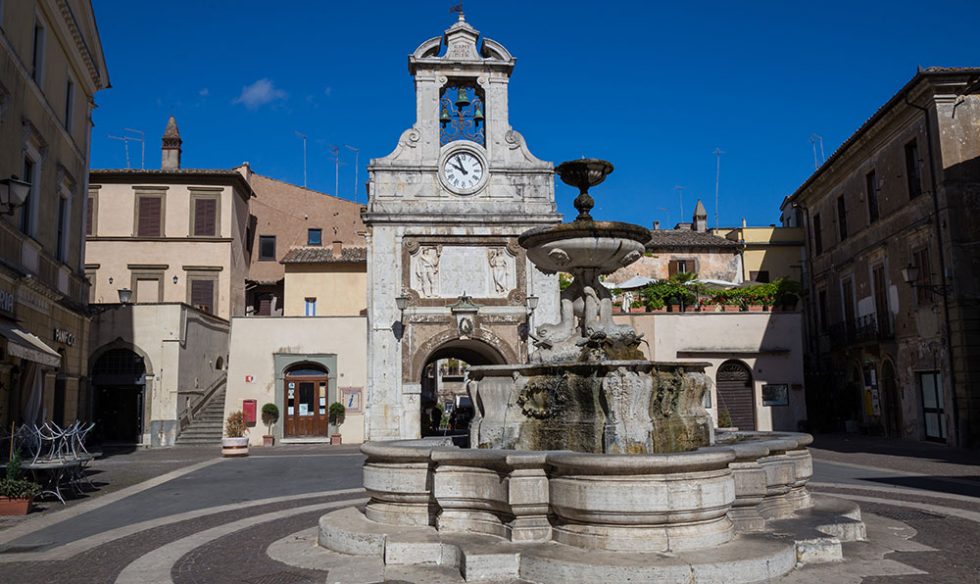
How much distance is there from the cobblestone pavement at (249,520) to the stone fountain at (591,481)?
594mm

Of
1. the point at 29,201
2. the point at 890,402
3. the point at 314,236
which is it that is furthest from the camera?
the point at 314,236

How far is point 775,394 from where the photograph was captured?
3041 cm

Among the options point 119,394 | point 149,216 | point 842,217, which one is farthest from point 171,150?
point 842,217

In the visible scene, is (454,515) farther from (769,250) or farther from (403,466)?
(769,250)

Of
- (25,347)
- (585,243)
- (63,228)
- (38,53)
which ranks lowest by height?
(25,347)

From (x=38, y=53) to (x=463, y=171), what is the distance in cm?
→ 1418

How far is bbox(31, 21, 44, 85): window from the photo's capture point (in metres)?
19.5

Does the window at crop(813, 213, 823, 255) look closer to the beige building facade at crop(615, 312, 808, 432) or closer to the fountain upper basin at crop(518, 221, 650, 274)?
the beige building facade at crop(615, 312, 808, 432)

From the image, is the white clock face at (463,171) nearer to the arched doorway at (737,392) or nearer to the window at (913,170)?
the arched doorway at (737,392)

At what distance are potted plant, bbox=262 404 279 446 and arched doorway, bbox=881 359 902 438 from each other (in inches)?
861

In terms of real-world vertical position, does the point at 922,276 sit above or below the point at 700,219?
below

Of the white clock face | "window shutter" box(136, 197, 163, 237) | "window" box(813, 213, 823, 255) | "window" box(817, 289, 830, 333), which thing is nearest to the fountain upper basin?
the white clock face

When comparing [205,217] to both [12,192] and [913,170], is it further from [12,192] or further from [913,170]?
[913,170]

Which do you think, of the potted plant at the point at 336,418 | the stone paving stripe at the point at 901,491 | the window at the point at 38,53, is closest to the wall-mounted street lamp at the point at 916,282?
the stone paving stripe at the point at 901,491
